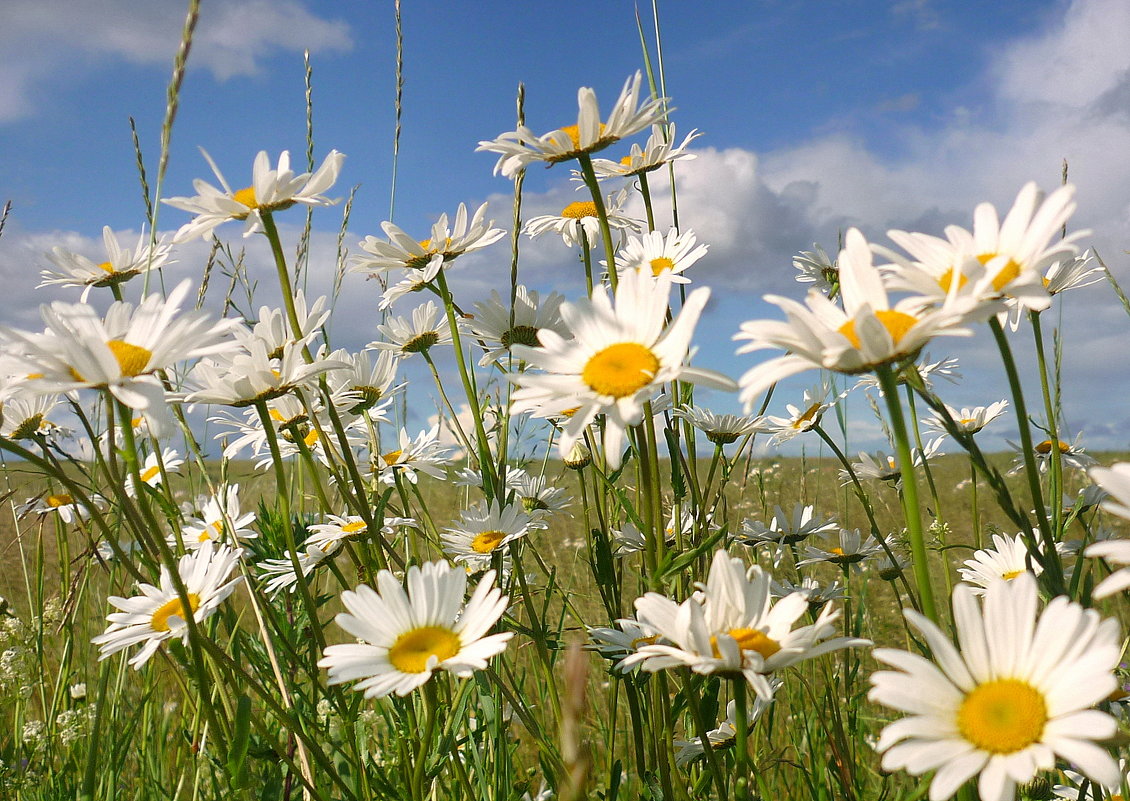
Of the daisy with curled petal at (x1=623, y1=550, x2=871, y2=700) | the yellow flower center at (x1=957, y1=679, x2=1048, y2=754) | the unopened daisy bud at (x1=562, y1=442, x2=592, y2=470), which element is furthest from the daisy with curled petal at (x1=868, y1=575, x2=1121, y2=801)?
the unopened daisy bud at (x1=562, y1=442, x2=592, y2=470)

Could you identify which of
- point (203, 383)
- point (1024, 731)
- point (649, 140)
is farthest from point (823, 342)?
point (649, 140)

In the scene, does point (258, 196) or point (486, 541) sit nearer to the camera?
point (258, 196)

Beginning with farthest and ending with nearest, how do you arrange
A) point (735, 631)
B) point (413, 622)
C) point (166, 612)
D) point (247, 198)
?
point (247, 198)
point (166, 612)
point (413, 622)
point (735, 631)

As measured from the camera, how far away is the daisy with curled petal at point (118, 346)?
3.11ft

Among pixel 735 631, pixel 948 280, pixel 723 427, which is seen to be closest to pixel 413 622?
pixel 735 631

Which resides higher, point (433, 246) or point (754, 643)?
point (433, 246)

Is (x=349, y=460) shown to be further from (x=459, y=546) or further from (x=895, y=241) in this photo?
(x=895, y=241)

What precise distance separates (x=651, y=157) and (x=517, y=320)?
0.53 metres

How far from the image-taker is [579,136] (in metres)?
1.50

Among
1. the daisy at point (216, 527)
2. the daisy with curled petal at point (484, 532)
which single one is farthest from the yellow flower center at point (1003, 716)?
the daisy at point (216, 527)

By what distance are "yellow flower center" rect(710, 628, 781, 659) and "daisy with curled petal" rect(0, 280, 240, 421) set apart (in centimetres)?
70

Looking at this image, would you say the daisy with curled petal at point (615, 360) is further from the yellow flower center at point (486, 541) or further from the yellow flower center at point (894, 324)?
the yellow flower center at point (486, 541)

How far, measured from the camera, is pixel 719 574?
0.96 meters

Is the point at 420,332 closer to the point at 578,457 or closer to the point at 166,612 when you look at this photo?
the point at 578,457
